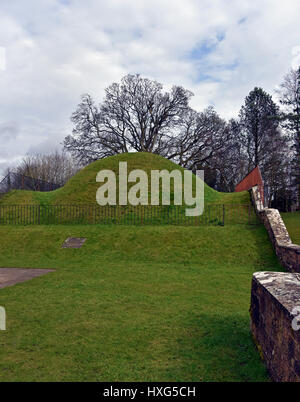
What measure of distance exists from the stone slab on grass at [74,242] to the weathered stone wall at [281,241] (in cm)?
722

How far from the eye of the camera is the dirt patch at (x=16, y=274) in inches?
283

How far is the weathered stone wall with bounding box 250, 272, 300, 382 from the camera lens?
236 centimetres

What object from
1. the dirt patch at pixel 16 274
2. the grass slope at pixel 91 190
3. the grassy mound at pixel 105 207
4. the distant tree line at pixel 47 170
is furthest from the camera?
the distant tree line at pixel 47 170

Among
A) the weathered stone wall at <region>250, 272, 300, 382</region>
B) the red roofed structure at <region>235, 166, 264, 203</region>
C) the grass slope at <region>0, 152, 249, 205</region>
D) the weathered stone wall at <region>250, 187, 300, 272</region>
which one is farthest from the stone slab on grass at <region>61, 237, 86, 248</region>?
the red roofed structure at <region>235, 166, 264, 203</region>

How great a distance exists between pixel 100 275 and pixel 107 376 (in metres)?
5.05

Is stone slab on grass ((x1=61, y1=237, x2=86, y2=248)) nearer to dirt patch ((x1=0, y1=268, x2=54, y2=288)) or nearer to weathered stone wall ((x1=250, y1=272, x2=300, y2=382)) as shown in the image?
dirt patch ((x1=0, y1=268, x2=54, y2=288))

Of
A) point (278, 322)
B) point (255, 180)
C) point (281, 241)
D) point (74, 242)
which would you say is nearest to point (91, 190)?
point (74, 242)

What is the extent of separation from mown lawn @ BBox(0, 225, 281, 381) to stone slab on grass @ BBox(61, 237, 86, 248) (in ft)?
1.38

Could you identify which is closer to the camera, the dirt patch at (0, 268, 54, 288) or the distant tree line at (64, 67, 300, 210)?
the dirt patch at (0, 268, 54, 288)

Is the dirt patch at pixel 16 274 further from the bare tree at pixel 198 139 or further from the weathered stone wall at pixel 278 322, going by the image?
the bare tree at pixel 198 139

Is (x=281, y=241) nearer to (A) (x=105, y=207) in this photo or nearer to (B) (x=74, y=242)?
(B) (x=74, y=242)

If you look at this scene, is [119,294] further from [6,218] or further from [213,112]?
[213,112]

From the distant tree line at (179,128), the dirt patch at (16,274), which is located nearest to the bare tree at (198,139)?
the distant tree line at (179,128)
